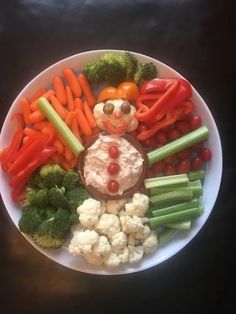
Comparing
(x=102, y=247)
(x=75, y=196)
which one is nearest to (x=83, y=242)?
(x=102, y=247)

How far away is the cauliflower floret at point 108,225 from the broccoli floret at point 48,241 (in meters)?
0.15

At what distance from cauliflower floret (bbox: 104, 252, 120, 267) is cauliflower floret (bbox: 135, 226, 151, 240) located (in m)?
0.11

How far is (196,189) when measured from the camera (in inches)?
63.2

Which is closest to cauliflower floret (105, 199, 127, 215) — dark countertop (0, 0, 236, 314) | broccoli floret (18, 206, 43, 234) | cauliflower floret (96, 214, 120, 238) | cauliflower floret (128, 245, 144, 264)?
cauliflower floret (96, 214, 120, 238)

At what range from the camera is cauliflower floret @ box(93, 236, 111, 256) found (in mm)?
1515

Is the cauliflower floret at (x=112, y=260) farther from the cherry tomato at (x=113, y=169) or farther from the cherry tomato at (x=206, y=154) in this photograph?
the cherry tomato at (x=206, y=154)

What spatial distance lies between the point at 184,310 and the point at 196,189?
55 centimetres

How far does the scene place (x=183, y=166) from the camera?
5.28ft

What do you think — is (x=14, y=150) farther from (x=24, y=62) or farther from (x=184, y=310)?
(x=184, y=310)

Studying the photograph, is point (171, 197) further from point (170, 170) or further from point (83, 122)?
point (83, 122)

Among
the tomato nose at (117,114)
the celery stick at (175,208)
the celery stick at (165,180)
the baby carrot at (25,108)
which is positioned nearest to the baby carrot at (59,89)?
the baby carrot at (25,108)

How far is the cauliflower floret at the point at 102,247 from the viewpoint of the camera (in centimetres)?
151

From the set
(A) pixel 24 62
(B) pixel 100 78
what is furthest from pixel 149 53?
(A) pixel 24 62

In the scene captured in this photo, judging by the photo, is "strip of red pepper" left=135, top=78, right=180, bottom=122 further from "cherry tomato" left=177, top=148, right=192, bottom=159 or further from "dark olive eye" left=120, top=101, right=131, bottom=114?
"cherry tomato" left=177, top=148, right=192, bottom=159
